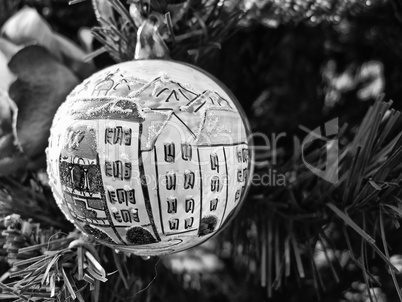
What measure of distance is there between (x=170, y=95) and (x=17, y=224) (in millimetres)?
151

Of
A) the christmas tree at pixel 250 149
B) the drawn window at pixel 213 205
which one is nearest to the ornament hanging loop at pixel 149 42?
the christmas tree at pixel 250 149

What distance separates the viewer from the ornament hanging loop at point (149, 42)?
283 mm

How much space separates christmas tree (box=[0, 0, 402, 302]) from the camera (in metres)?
0.28

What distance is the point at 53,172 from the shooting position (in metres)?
0.26

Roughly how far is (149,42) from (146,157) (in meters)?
0.09

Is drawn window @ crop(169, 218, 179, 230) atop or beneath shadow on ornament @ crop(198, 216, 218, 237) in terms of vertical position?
atop

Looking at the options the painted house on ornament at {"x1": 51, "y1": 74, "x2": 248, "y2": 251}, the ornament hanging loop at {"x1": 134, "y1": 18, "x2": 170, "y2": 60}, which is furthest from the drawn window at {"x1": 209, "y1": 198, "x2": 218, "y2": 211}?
the ornament hanging loop at {"x1": 134, "y1": 18, "x2": 170, "y2": 60}

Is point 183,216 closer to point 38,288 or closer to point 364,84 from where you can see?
point 38,288

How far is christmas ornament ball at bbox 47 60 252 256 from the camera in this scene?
238 mm

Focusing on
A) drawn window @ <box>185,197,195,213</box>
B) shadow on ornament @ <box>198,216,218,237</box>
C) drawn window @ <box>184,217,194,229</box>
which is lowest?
shadow on ornament @ <box>198,216,218,237</box>

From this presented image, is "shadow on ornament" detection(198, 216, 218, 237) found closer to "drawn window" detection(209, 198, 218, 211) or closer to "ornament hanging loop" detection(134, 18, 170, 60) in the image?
"drawn window" detection(209, 198, 218, 211)

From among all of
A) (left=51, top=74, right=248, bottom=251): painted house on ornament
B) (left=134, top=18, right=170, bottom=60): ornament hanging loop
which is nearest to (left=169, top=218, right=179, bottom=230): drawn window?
(left=51, top=74, right=248, bottom=251): painted house on ornament

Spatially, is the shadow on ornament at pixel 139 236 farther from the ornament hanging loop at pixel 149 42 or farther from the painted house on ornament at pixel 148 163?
the ornament hanging loop at pixel 149 42

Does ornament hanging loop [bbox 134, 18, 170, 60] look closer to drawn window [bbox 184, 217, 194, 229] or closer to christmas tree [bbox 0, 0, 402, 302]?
christmas tree [bbox 0, 0, 402, 302]
